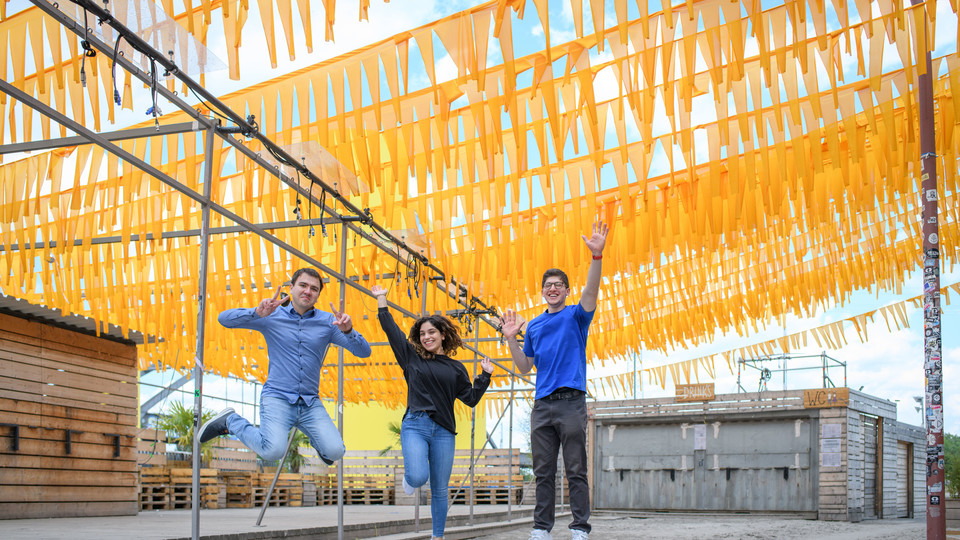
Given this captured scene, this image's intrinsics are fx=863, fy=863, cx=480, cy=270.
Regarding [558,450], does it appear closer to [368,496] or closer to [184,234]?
[184,234]

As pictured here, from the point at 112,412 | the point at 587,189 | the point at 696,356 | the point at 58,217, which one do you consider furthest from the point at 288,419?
the point at 696,356

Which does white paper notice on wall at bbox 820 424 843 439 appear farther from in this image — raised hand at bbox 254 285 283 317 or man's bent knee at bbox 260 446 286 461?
raised hand at bbox 254 285 283 317

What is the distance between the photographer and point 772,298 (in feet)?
45.4

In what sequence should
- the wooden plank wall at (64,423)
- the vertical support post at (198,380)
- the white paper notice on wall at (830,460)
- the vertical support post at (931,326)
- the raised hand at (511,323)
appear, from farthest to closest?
the white paper notice on wall at (830,460) < the wooden plank wall at (64,423) < the vertical support post at (931,326) < the raised hand at (511,323) < the vertical support post at (198,380)

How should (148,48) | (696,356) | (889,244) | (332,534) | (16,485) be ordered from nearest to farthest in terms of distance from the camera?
1. (148,48)
2. (332,534)
3. (16,485)
4. (889,244)
5. (696,356)

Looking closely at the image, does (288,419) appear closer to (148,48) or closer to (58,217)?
(148,48)

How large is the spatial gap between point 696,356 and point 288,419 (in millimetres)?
14682

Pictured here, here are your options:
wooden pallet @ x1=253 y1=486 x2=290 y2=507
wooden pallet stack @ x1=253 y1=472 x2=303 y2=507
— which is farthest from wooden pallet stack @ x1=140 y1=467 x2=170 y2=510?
wooden pallet stack @ x1=253 y1=472 x2=303 y2=507

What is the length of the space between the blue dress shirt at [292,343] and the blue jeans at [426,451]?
657 mm

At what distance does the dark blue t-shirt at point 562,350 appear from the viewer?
209 inches

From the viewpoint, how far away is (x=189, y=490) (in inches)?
628

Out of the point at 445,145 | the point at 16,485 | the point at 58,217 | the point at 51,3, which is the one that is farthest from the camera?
the point at 16,485

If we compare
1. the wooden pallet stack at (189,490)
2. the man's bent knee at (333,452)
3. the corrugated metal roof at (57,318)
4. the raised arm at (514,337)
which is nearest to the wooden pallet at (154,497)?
the wooden pallet stack at (189,490)

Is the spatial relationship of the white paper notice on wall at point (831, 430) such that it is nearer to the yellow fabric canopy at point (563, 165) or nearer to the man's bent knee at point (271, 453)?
the yellow fabric canopy at point (563, 165)
